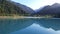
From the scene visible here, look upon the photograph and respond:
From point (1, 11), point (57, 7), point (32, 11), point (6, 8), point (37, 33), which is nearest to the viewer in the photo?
point (37, 33)

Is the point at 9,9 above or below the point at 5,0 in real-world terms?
below

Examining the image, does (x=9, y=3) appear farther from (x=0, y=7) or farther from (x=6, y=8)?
(x=0, y=7)

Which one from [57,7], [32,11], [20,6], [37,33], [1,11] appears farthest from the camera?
[57,7]

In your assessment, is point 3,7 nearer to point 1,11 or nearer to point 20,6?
point 1,11

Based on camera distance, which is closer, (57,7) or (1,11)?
(1,11)

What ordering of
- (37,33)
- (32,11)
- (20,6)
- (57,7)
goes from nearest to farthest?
1. (37,33)
2. (32,11)
3. (20,6)
4. (57,7)

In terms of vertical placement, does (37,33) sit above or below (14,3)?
below

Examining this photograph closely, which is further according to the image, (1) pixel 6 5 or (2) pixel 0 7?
(1) pixel 6 5

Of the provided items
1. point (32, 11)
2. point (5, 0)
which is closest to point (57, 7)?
point (32, 11)

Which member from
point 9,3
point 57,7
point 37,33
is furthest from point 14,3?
point 37,33
